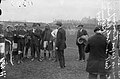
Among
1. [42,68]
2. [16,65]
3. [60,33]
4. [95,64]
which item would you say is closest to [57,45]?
[60,33]

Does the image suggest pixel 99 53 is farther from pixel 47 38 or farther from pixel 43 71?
pixel 47 38

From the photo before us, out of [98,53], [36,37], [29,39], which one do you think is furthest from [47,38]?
[98,53]

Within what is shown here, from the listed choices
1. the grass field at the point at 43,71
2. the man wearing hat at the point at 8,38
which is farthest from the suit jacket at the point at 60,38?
the man wearing hat at the point at 8,38

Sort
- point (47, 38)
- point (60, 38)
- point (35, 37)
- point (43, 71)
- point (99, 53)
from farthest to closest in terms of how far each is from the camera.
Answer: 1. point (47, 38)
2. point (35, 37)
3. point (60, 38)
4. point (43, 71)
5. point (99, 53)

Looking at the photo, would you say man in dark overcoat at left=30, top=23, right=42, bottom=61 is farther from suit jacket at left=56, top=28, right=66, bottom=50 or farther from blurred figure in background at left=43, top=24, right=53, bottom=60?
suit jacket at left=56, top=28, right=66, bottom=50

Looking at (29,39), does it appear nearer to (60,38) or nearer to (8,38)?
(8,38)

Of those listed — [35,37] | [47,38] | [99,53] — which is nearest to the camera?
[99,53]

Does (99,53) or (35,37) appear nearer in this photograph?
(99,53)

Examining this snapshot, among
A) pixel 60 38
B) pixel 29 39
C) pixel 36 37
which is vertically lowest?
pixel 29 39

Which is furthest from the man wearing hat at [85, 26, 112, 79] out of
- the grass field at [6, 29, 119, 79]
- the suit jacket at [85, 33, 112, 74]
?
the grass field at [6, 29, 119, 79]

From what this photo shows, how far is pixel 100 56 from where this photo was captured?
18.2ft

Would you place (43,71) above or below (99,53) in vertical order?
below

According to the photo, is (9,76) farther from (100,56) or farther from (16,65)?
(100,56)

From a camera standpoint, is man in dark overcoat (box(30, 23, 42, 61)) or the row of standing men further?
man in dark overcoat (box(30, 23, 42, 61))
